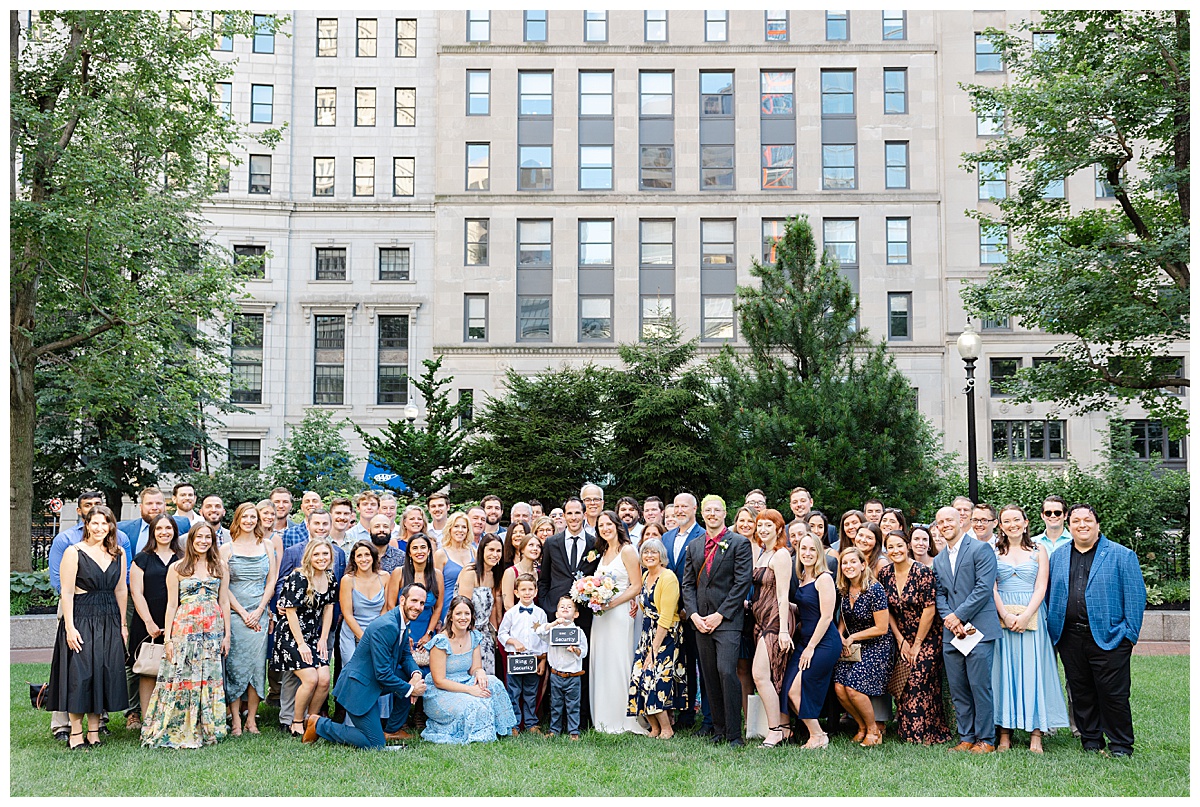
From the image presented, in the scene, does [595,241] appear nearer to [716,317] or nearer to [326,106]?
[716,317]

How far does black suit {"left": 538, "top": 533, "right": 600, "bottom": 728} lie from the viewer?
10250 mm

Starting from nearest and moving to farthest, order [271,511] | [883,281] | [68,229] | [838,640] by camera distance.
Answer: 1. [838,640]
2. [271,511]
3. [68,229]
4. [883,281]

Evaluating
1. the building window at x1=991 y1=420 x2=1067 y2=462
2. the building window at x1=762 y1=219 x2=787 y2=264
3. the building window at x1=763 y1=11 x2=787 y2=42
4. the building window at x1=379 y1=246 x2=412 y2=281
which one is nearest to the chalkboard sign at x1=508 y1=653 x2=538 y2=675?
the building window at x1=762 y1=219 x2=787 y2=264

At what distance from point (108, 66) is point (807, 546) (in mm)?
18270

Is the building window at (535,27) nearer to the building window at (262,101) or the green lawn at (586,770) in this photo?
the building window at (262,101)

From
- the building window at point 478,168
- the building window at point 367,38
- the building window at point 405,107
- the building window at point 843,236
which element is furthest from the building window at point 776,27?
the building window at point 367,38

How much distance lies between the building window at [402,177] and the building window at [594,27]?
9297 millimetres

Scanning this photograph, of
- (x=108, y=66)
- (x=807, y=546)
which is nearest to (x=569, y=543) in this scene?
(x=807, y=546)

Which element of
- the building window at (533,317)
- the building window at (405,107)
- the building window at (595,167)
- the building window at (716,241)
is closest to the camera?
the building window at (533,317)

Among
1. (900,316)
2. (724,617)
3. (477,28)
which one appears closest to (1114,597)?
(724,617)

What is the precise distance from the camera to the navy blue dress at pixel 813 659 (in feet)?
30.4

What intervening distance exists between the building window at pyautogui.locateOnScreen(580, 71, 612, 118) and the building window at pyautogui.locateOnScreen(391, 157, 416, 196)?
7.95 metres

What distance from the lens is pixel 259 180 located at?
44562mm
